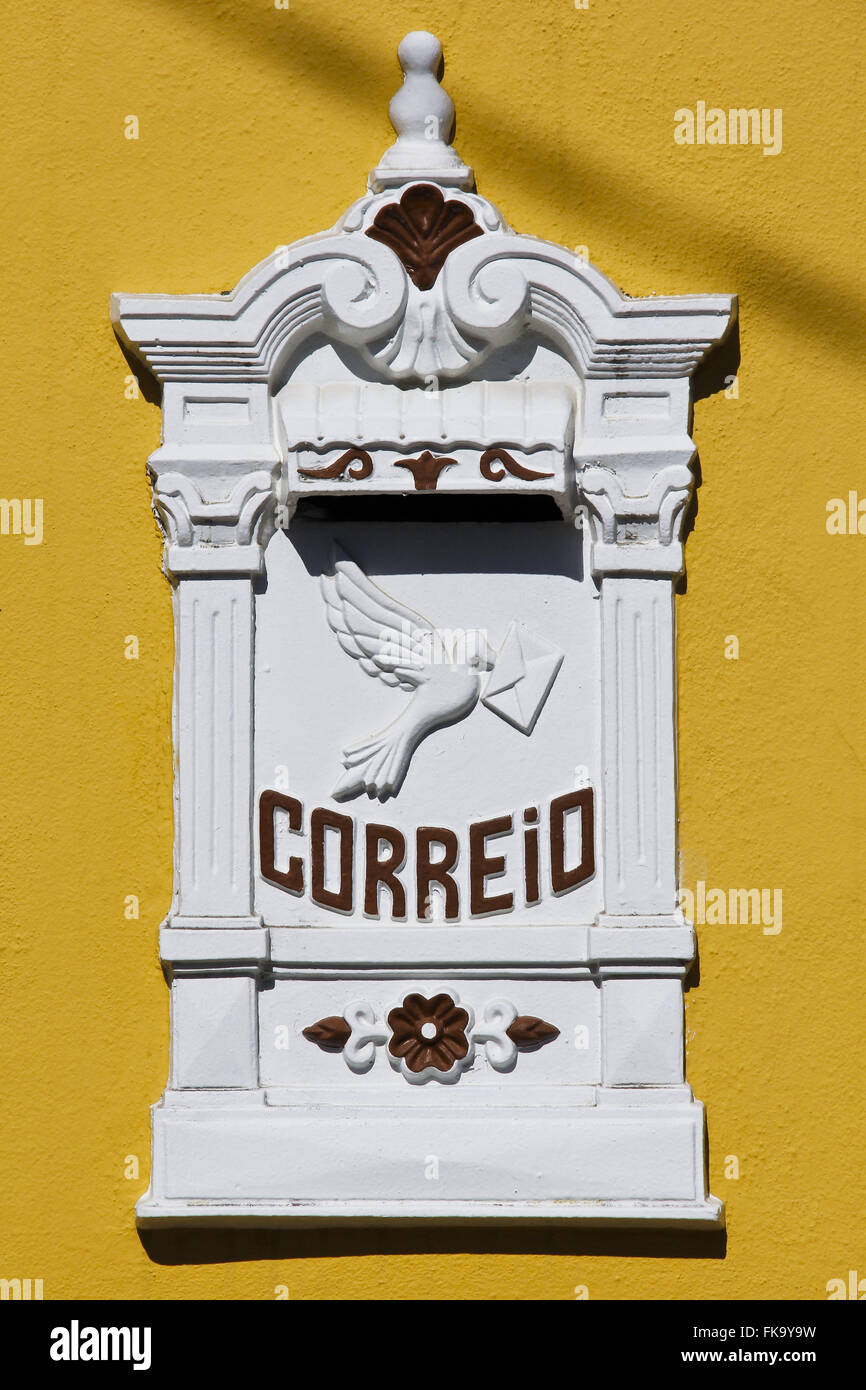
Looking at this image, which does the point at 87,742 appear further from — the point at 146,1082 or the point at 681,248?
the point at 681,248

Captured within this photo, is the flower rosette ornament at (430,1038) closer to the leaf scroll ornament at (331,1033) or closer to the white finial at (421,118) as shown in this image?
the leaf scroll ornament at (331,1033)

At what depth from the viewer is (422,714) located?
5797 millimetres

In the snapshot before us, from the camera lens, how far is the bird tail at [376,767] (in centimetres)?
579

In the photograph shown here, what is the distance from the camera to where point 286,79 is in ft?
19.7

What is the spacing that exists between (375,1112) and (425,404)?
220 cm

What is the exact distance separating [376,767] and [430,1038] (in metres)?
0.85

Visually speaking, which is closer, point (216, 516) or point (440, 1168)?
point (440, 1168)

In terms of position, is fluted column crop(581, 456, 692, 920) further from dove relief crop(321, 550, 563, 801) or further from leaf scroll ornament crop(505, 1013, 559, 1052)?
leaf scroll ornament crop(505, 1013, 559, 1052)

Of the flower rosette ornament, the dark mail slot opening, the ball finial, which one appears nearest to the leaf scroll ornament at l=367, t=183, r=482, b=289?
the ball finial

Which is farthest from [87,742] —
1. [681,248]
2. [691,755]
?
[681,248]

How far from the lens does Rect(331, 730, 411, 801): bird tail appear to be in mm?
5789

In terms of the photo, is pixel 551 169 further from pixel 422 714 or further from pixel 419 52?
pixel 422 714

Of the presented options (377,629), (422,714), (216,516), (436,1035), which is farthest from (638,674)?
(216,516)

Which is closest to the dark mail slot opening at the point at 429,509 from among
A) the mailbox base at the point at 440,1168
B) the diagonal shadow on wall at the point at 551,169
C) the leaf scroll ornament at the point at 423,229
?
the leaf scroll ornament at the point at 423,229
